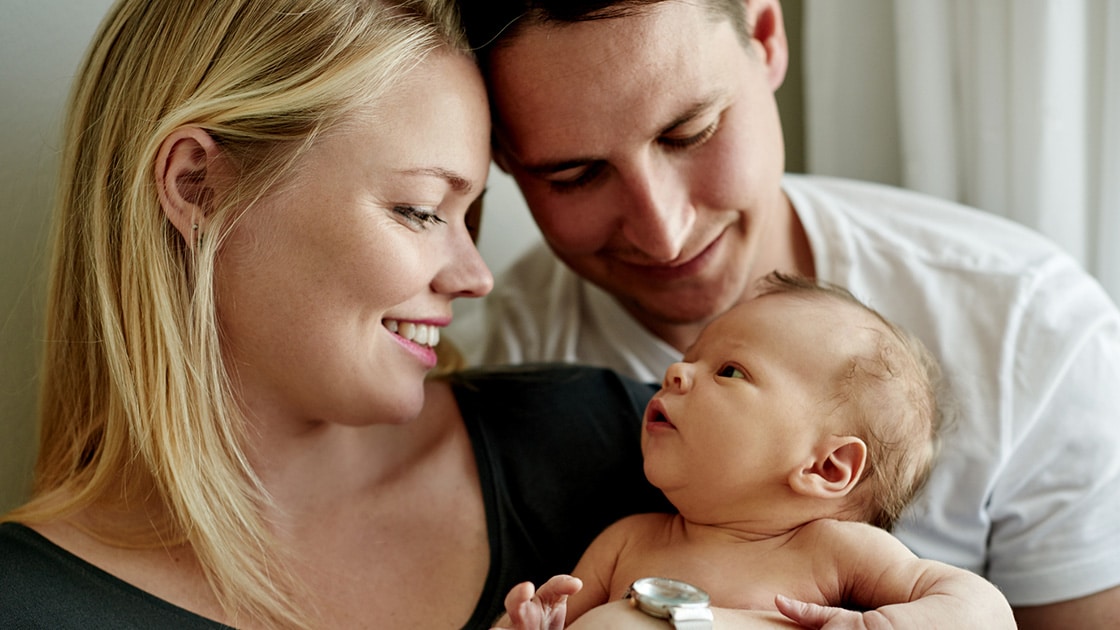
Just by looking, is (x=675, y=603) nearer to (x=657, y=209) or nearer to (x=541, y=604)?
(x=541, y=604)

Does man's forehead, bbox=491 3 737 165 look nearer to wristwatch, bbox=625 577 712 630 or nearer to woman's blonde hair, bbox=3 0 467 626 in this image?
woman's blonde hair, bbox=3 0 467 626

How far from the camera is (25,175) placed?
1723mm

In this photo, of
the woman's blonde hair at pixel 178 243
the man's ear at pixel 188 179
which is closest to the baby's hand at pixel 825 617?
the woman's blonde hair at pixel 178 243

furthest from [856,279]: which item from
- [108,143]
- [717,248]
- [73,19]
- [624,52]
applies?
[73,19]

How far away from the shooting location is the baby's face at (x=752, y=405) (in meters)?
1.33

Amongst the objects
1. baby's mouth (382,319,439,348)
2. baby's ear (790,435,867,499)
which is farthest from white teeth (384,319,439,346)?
baby's ear (790,435,867,499)

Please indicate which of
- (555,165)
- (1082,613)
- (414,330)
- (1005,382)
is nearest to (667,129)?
(555,165)

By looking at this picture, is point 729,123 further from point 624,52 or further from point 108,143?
point 108,143

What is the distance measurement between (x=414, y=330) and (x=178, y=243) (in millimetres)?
321

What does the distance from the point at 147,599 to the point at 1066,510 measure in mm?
1295

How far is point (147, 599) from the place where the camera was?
4.48ft

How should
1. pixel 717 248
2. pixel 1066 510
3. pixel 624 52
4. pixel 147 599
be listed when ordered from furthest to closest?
pixel 717 248, pixel 1066 510, pixel 624 52, pixel 147 599

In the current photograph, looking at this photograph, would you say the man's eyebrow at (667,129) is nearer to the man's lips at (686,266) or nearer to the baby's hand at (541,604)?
the man's lips at (686,266)

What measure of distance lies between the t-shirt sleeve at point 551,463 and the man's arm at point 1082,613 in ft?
1.96
